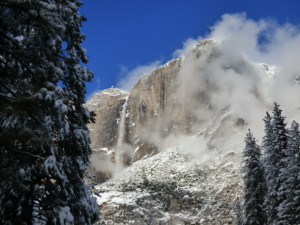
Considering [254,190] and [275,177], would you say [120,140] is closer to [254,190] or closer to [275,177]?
[254,190]

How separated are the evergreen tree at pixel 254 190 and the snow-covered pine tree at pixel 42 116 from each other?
1858cm

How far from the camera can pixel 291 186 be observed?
68.4ft

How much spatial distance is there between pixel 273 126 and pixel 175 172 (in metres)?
76.1

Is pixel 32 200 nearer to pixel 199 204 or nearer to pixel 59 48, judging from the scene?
pixel 59 48

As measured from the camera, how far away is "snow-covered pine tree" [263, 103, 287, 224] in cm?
2259

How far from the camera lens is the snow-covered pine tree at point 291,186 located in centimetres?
2025

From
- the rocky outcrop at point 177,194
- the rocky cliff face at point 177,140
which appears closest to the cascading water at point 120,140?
the rocky cliff face at point 177,140

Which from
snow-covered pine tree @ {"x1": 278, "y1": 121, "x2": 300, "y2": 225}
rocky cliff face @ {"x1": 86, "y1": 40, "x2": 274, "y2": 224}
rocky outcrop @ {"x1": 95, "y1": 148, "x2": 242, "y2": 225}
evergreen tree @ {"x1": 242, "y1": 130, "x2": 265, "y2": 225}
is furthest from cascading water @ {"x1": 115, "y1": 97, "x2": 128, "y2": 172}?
snow-covered pine tree @ {"x1": 278, "y1": 121, "x2": 300, "y2": 225}

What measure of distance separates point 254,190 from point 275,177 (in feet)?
9.76

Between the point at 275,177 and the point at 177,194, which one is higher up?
the point at 177,194

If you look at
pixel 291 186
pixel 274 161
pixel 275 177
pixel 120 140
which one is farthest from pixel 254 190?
pixel 120 140

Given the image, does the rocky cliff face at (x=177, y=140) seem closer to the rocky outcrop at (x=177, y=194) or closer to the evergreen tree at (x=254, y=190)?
the rocky outcrop at (x=177, y=194)

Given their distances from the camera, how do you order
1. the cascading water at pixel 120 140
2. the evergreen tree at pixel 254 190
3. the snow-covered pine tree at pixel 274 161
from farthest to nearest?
the cascading water at pixel 120 140
the evergreen tree at pixel 254 190
the snow-covered pine tree at pixel 274 161

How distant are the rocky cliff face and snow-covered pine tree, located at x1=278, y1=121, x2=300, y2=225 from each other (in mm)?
46218
